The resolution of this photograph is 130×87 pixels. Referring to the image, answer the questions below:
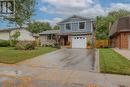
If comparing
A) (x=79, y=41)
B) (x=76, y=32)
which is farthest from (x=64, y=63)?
(x=76, y=32)

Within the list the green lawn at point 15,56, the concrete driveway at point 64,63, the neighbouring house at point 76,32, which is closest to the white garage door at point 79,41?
the neighbouring house at point 76,32

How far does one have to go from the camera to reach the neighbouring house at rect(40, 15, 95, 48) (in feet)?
116

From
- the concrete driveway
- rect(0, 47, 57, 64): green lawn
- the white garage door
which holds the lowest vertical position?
the concrete driveway

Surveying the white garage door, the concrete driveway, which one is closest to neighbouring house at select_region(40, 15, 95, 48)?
the white garage door

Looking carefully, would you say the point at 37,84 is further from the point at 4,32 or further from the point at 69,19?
the point at 4,32

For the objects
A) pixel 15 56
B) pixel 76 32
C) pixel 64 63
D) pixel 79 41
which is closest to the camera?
pixel 64 63

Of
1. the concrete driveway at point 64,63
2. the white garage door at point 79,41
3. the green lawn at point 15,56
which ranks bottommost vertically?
the concrete driveway at point 64,63

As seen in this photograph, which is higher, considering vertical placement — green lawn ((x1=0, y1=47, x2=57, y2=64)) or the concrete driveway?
green lawn ((x1=0, y1=47, x2=57, y2=64))

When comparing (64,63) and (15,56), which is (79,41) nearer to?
(15,56)

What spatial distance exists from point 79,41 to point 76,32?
1738 millimetres

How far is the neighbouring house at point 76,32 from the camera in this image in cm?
3550

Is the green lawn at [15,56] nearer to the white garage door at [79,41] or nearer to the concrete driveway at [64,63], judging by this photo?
the concrete driveway at [64,63]

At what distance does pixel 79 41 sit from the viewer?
117 ft

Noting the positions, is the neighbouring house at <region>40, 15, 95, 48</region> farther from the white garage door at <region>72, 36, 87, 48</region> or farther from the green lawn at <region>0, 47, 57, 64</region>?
the green lawn at <region>0, 47, 57, 64</region>
